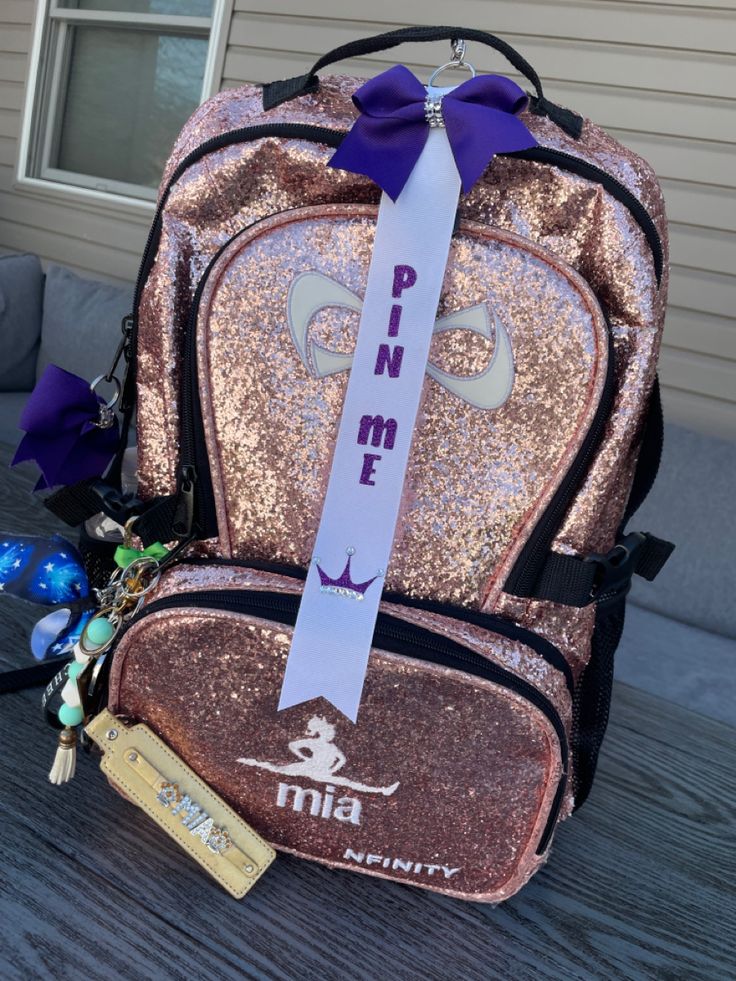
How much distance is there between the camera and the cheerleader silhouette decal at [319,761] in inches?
20.6

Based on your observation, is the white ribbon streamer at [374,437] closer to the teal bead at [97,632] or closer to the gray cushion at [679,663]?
the teal bead at [97,632]

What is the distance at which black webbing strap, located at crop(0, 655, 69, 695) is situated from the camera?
62cm

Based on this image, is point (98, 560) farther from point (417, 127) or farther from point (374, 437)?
point (417, 127)

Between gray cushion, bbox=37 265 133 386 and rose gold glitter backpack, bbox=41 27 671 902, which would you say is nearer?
rose gold glitter backpack, bbox=41 27 671 902

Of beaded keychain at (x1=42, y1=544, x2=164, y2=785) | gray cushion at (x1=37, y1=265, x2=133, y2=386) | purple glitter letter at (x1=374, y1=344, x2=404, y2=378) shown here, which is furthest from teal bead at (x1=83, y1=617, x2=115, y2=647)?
gray cushion at (x1=37, y1=265, x2=133, y2=386)

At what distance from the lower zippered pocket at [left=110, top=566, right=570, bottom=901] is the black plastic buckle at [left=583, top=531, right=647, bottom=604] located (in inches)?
2.5

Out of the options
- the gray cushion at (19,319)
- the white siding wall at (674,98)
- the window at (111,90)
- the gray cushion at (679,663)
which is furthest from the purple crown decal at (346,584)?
the window at (111,90)

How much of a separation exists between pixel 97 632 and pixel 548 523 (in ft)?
0.99

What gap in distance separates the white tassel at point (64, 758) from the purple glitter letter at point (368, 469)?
248 millimetres

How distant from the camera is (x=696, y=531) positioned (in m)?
1.36

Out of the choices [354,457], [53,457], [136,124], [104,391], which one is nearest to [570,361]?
[354,457]

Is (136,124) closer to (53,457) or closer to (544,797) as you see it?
(53,457)

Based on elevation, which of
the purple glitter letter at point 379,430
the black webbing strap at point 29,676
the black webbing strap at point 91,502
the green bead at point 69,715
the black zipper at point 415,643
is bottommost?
the black webbing strap at point 29,676

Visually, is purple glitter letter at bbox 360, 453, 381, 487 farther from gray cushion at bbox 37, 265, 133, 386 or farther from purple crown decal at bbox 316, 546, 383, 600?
gray cushion at bbox 37, 265, 133, 386
